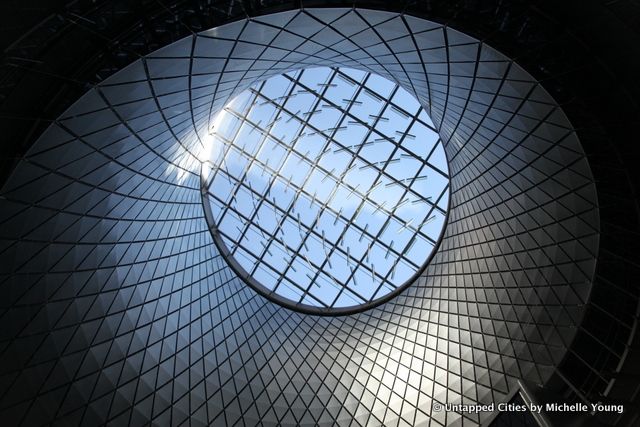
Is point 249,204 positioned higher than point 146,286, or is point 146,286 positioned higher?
point 249,204

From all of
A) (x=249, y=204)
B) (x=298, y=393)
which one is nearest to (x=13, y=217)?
(x=249, y=204)

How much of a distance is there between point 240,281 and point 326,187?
1166cm

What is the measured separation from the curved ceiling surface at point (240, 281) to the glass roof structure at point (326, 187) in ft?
7.49

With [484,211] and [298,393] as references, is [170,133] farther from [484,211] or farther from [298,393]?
[298,393]

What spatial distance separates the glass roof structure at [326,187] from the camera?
36719mm

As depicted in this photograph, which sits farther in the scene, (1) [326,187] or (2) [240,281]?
(2) [240,281]

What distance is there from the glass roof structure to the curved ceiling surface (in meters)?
2.28

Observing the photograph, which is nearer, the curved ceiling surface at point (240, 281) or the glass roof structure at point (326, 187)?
the curved ceiling surface at point (240, 281)

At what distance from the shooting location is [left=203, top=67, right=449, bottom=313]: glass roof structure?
120ft

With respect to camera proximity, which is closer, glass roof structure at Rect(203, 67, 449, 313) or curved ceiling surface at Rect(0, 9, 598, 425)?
curved ceiling surface at Rect(0, 9, 598, 425)

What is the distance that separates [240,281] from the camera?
1639 inches

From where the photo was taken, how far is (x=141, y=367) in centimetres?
3259

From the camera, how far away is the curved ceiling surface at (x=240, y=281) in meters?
20.7

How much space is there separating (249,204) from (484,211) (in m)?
21.0
